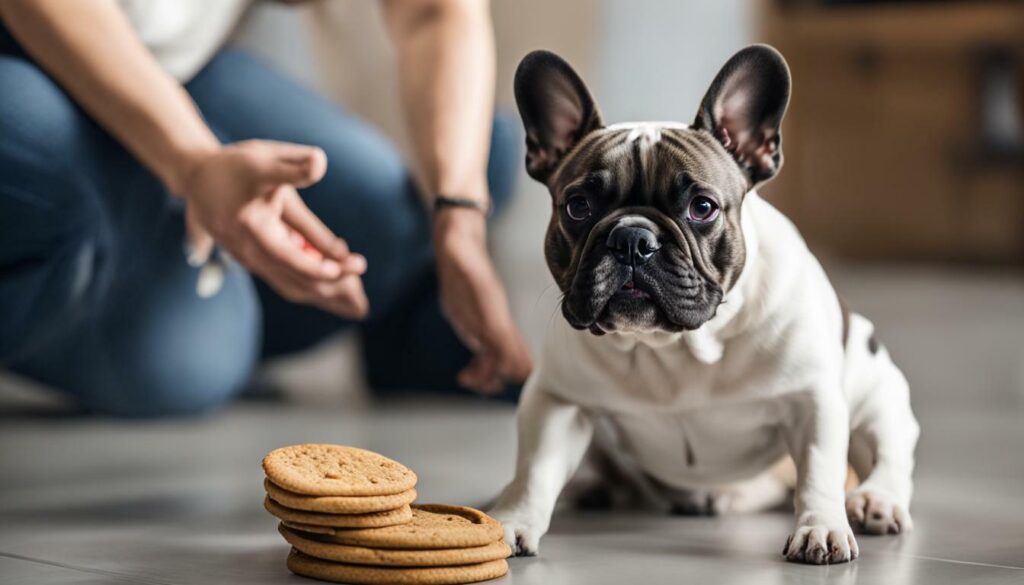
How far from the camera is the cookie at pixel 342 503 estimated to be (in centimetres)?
94

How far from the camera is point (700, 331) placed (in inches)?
42.8

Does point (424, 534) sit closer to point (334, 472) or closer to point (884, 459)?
point (334, 472)

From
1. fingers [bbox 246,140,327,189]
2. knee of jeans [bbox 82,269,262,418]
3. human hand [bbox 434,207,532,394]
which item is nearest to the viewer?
fingers [bbox 246,140,327,189]

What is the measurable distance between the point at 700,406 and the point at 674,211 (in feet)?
0.58

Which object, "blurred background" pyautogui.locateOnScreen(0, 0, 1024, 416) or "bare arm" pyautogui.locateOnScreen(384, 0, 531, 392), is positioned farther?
"blurred background" pyautogui.locateOnScreen(0, 0, 1024, 416)

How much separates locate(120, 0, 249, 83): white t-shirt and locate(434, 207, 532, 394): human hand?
0.39 metres

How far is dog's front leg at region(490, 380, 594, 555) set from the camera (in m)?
1.09

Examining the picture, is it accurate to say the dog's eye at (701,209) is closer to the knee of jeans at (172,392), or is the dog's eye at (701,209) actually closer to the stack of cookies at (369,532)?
the stack of cookies at (369,532)

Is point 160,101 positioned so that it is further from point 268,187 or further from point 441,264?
point 441,264

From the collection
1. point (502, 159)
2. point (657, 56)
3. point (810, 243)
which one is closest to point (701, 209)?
point (502, 159)

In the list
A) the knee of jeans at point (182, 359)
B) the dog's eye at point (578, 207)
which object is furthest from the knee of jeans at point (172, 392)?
the dog's eye at point (578, 207)

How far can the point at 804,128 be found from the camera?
199 inches

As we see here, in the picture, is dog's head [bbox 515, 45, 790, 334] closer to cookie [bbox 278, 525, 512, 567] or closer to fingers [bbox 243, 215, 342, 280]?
cookie [bbox 278, 525, 512, 567]

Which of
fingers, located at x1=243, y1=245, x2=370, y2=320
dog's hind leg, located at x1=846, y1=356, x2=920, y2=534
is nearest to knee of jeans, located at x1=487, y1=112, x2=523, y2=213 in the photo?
fingers, located at x1=243, y1=245, x2=370, y2=320
